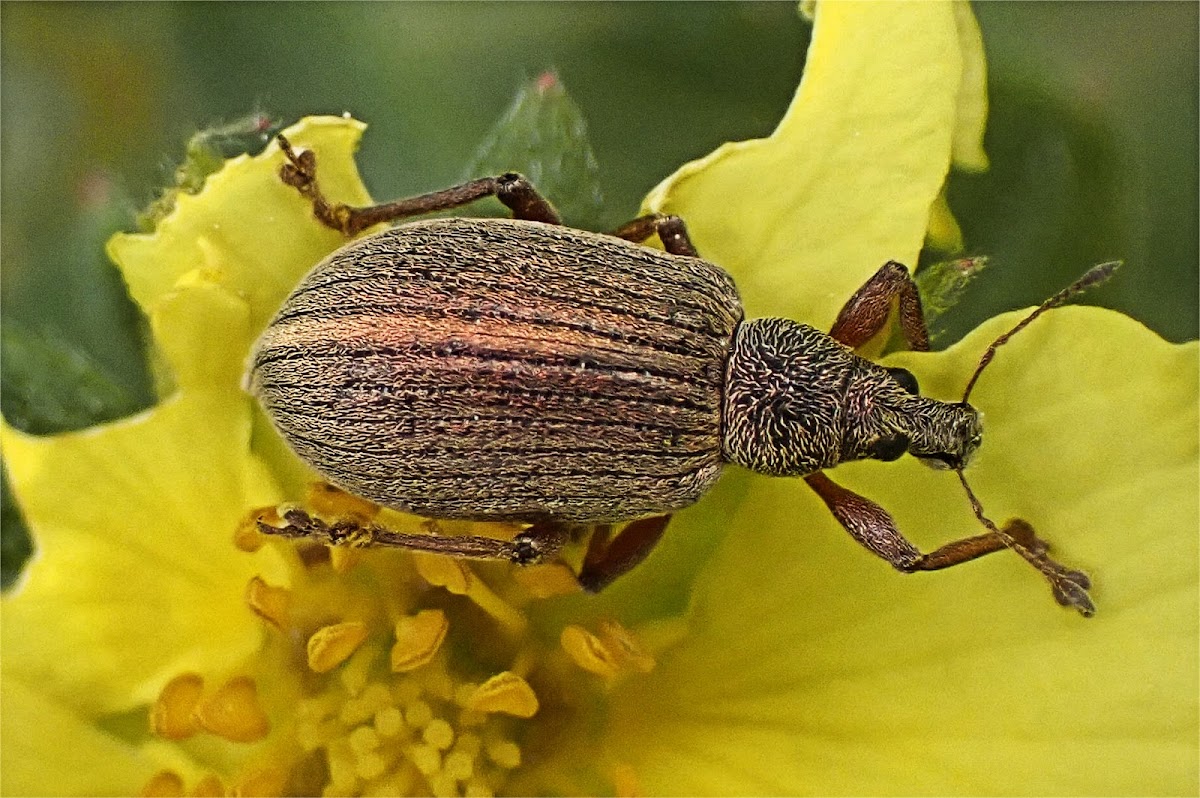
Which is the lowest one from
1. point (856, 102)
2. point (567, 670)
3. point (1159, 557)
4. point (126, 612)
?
point (567, 670)

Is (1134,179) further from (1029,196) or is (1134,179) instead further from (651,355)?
(651,355)

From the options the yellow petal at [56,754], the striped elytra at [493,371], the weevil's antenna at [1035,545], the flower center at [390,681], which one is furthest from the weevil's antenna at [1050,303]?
the yellow petal at [56,754]

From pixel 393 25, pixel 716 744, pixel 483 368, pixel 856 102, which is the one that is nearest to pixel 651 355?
pixel 483 368

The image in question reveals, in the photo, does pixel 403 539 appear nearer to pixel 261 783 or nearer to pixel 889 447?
pixel 261 783

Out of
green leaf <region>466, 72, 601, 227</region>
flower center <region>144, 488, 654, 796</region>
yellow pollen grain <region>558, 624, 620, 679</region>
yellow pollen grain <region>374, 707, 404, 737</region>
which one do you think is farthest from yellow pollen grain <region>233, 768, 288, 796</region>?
green leaf <region>466, 72, 601, 227</region>

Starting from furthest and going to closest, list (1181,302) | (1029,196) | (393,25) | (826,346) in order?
1. (393,25)
2. (1181,302)
3. (1029,196)
4. (826,346)

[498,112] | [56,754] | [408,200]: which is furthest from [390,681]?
[498,112]
